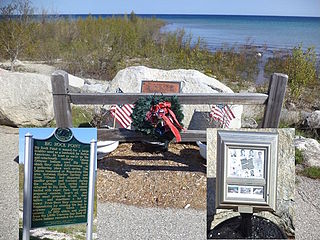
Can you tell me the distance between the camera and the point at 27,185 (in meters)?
2.15

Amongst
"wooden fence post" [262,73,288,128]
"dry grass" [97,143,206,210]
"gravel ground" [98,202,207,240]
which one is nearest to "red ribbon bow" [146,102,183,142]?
"dry grass" [97,143,206,210]

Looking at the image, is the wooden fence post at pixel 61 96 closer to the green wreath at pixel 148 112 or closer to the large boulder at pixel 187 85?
the green wreath at pixel 148 112

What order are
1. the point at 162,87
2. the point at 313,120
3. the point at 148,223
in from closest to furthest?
the point at 148,223 → the point at 162,87 → the point at 313,120

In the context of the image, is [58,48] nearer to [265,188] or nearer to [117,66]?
[117,66]

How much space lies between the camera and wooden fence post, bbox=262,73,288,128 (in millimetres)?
3088

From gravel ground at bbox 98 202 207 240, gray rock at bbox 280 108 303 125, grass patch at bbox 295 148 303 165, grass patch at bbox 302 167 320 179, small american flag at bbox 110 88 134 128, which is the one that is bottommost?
gravel ground at bbox 98 202 207 240

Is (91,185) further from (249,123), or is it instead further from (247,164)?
(249,123)

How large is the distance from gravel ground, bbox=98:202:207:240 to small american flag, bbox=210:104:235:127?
1.29m

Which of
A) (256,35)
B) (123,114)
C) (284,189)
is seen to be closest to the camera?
(284,189)

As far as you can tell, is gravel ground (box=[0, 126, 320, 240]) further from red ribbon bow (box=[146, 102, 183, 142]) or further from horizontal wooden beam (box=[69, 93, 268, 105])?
horizontal wooden beam (box=[69, 93, 268, 105])

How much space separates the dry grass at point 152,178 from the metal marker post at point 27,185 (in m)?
0.96

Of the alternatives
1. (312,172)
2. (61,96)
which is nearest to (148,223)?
(61,96)

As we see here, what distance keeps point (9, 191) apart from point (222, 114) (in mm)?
2074

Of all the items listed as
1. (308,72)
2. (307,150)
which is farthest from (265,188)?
(308,72)
